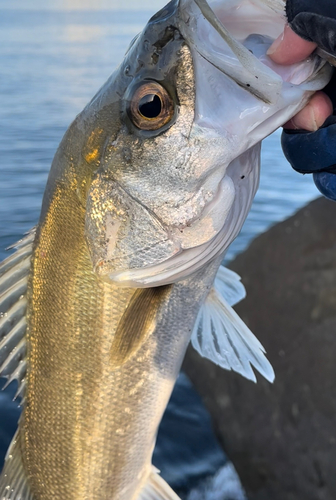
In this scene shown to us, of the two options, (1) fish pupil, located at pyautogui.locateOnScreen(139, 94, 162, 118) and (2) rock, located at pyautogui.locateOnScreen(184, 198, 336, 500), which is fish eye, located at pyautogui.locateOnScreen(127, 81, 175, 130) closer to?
(1) fish pupil, located at pyautogui.locateOnScreen(139, 94, 162, 118)

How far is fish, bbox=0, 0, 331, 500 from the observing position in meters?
1.52

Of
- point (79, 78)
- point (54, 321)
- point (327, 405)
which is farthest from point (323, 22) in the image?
point (79, 78)

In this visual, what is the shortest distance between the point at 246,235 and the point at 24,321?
5256 millimetres

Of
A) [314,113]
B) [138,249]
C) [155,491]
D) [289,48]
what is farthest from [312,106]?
[155,491]

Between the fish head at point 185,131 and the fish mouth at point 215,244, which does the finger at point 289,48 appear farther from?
the fish mouth at point 215,244

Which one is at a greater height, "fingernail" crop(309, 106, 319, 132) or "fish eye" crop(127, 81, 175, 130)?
"fish eye" crop(127, 81, 175, 130)

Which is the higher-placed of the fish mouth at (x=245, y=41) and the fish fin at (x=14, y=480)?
the fish mouth at (x=245, y=41)

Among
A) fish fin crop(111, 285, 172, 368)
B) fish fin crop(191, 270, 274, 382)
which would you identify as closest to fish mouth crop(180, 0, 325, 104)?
fish fin crop(111, 285, 172, 368)

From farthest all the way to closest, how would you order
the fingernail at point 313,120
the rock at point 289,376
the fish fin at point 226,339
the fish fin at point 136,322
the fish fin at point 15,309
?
the rock at point 289,376
the fish fin at point 226,339
the fish fin at point 15,309
the fish fin at point 136,322
the fingernail at point 313,120

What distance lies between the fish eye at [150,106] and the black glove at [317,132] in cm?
37

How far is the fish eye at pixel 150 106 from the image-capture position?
1546 millimetres

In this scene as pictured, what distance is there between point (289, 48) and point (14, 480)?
1.75 m

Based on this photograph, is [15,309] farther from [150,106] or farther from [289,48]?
[289,48]

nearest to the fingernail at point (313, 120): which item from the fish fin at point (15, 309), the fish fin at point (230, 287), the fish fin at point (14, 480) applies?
the fish fin at point (230, 287)
